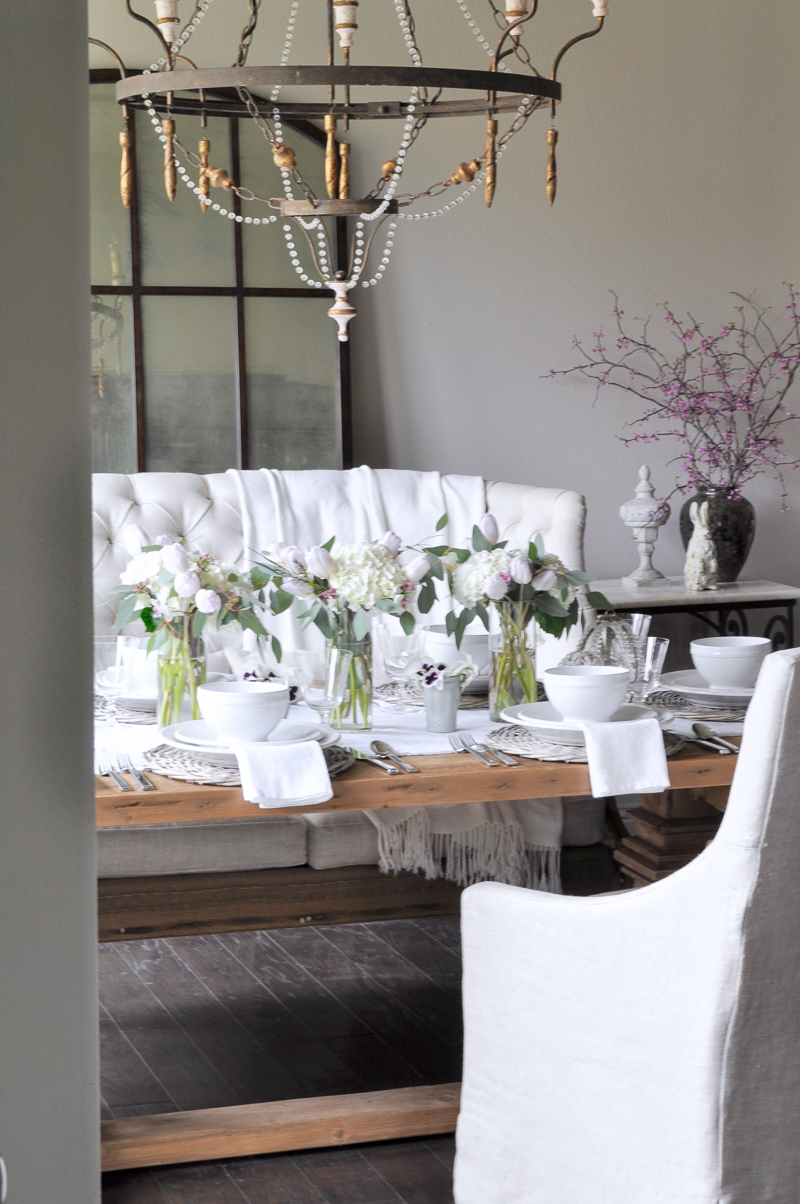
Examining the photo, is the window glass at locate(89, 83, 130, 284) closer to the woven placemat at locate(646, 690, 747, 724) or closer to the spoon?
the woven placemat at locate(646, 690, 747, 724)

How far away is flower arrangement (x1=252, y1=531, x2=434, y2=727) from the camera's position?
1.98 meters

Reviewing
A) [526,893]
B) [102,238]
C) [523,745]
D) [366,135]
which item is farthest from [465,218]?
[526,893]

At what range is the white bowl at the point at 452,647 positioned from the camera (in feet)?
7.29

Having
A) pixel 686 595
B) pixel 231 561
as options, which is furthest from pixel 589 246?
pixel 231 561

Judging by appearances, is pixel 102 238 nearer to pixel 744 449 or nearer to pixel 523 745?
pixel 744 449

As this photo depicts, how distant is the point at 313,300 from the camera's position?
Answer: 366cm

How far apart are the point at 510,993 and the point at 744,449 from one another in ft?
8.89

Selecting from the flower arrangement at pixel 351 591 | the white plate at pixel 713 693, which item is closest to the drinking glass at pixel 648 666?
the white plate at pixel 713 693

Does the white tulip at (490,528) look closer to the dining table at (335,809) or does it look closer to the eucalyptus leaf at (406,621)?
the eucalyptus leaf at (406,621)

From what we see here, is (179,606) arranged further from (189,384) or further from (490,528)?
(189,384)

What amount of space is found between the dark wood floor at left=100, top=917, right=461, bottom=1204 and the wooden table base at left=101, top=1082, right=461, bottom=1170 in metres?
0.03

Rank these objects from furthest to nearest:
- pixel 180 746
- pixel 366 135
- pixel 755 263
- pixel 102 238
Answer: pixel 755 263
pixel 366 135
pixel 102 238
pixel 180 746

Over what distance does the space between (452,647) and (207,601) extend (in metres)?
0.50

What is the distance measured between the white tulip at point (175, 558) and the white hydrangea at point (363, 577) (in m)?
0.23
